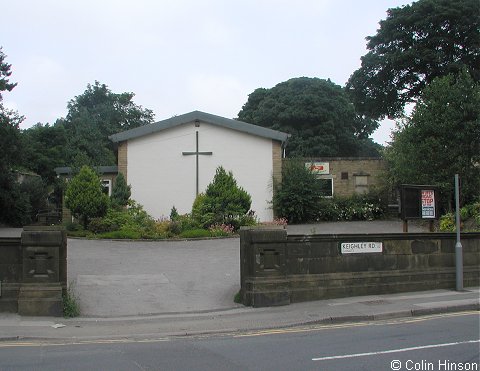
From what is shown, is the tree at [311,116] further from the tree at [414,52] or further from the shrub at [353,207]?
the shrub at [353,207]

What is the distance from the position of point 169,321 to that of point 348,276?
4.49 metres

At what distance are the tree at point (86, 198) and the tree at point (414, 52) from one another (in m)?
27.2

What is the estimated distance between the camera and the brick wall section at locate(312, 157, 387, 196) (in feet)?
99.0

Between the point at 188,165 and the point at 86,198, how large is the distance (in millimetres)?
6882

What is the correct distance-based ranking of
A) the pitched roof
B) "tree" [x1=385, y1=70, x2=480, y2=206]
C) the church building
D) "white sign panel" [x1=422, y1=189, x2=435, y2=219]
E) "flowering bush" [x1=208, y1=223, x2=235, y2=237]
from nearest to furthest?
"white sign panel" [x1=422, y1=189, x2=435, y2=219] < "flowering bush" [x1=208, y1=223, x2=235, y2=237] < "tree" [x1=385, y1=70, x2=480, y2=206] < the pitched roof < the church building

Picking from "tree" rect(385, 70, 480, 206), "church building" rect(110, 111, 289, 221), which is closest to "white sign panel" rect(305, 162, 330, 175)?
"church building" rect(110, 111, 289, 221)

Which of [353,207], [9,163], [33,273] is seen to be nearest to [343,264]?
[33,273]

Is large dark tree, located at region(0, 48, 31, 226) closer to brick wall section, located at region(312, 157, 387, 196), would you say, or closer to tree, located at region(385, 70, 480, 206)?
brick wall section, located at region(312, 157, 387, 196)

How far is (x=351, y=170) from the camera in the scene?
30438 millimetres

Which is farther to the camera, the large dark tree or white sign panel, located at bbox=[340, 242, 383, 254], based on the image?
the large dark tree

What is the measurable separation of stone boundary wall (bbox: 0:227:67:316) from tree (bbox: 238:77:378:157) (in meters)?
43.1

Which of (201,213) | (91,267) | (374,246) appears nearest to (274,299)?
(374,246)

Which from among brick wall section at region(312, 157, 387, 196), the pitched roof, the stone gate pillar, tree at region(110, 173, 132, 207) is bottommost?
the stone gate pillar

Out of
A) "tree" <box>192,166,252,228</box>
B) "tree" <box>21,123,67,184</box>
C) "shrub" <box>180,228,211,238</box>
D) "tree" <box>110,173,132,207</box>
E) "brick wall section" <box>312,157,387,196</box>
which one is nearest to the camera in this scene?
"shrub" <box>180,228,211,238</box>
